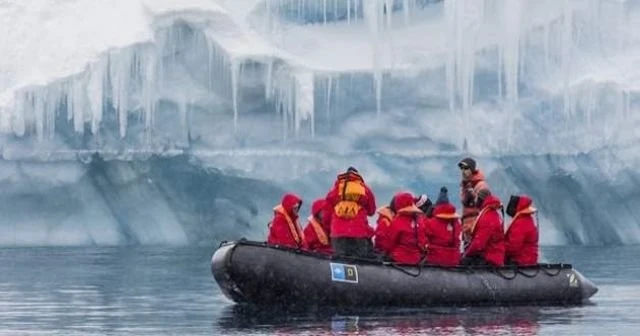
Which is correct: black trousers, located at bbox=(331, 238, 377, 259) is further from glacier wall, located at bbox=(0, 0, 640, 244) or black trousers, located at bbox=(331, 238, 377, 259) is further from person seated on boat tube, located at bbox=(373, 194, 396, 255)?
glacier wall, located at bbox=(0, 0, 640, 244)

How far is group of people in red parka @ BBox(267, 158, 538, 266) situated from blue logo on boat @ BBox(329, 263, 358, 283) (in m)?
0.47

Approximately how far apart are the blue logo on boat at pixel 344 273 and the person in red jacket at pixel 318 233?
1.04 m

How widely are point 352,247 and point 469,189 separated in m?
1.93

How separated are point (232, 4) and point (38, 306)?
1605 cm

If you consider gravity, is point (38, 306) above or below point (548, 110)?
below

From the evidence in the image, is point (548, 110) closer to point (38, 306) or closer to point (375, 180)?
point (375, 180)

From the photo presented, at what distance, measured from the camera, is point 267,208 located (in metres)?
39.9

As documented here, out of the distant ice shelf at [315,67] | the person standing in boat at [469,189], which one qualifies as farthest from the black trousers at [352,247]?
the distant ice shelf at [315,67]

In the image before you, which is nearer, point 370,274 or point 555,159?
point 370,274

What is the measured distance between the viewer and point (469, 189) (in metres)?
23.8

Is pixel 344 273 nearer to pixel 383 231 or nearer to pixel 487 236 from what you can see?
pixel 383 231

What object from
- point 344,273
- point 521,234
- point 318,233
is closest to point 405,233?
point 344,273

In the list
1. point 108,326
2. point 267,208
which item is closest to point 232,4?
point 267,208

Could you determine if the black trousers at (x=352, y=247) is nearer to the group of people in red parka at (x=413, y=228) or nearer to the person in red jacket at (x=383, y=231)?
the group of people in red parka at (x=413, y=228)
